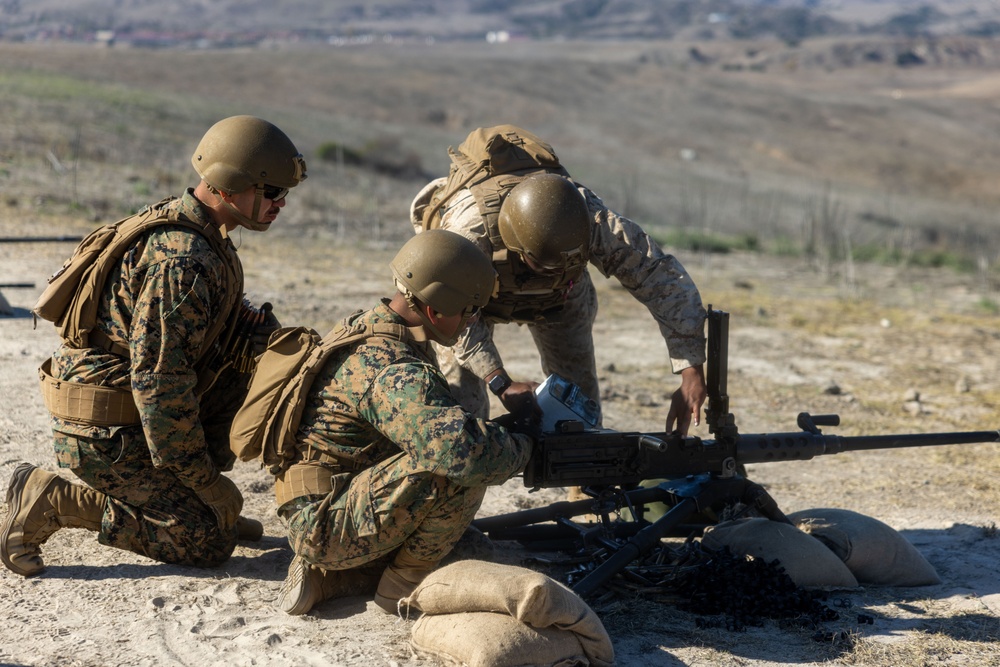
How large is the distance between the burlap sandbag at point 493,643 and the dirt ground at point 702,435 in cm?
10

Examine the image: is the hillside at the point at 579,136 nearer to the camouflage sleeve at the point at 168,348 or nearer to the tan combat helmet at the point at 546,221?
the camouflage sleeve at the point at 168,348

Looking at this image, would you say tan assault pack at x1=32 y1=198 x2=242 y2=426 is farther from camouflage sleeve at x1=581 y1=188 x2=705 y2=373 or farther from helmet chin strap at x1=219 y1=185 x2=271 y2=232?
camouflage sleeve at x1=581 y1=188 x2=705 y2=373

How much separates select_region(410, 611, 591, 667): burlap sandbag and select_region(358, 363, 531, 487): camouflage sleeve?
46 cm

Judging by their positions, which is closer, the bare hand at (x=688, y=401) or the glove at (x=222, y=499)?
the glove at (x=222, y=499)

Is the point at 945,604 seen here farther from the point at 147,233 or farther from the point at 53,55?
the point at 53,55

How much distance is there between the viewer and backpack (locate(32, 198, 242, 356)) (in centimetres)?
409

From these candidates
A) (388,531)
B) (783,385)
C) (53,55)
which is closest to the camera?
(388,531)

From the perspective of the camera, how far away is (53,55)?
41.6m

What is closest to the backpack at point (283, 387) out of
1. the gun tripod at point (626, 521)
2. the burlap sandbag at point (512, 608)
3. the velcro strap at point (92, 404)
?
the velcro strap at point (92, 404)

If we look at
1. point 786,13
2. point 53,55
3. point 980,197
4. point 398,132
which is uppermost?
point 786,13

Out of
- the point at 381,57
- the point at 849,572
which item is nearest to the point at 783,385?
the point at 849,572

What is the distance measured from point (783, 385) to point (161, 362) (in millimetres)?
5435

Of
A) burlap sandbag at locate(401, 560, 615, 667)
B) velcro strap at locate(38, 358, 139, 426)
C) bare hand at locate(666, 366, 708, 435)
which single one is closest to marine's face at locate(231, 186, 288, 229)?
velcro strap at locate(38, 358, 139, 426)

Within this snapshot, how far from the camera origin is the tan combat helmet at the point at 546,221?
4496mm
